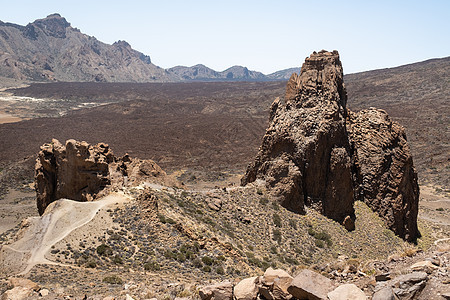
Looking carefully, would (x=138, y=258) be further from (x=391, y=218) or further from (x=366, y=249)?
(x=391, y=218)

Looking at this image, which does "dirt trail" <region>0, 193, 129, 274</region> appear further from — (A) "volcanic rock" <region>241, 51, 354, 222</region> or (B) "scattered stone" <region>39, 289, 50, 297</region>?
(A) "volcanic rock" <region>241, 51, 354, 222</region>

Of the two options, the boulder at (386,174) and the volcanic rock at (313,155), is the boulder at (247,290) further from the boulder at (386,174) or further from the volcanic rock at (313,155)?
the boulder at (386,174)

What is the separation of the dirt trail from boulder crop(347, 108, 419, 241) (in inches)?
669

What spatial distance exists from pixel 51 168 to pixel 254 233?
46.7ft

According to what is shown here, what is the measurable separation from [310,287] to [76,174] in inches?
749

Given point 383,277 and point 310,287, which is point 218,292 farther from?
point 383,277

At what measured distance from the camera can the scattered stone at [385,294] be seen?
6.10 metres

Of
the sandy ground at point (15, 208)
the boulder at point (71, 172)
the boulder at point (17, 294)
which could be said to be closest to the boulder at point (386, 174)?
the boulder at point (71, 172)

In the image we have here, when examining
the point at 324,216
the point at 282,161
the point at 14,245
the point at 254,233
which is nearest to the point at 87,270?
the point at 14,245

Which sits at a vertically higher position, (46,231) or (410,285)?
(410,285)

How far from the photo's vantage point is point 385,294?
6.18 m

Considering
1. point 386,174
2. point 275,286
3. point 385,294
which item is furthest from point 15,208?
point 385,294

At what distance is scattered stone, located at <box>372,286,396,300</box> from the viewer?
6.10 meters

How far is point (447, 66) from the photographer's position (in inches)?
5207
